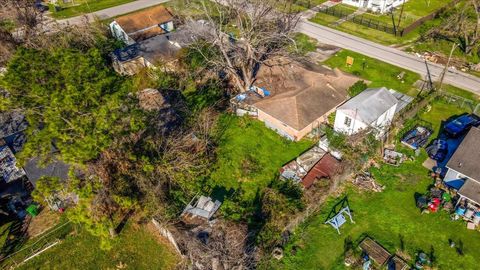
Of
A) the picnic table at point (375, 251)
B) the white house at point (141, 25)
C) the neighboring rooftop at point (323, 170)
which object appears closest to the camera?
the picnic table at point (375, 251)

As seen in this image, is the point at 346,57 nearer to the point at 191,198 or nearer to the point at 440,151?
the point at 440,151

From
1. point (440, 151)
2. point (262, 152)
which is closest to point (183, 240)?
point (262, 152)

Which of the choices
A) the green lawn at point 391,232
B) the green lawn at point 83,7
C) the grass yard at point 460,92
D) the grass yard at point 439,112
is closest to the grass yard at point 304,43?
the grass yard at point 439,112

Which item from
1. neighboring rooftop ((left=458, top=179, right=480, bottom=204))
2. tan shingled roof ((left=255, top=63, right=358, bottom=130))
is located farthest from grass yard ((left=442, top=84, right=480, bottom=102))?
neighboring rooftop ((left=458, top=179, right=480, bottom=204))

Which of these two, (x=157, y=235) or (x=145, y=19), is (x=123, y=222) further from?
(x=145, y=19)

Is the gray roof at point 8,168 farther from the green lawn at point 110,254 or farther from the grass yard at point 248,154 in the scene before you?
the grass yard at point 248,154

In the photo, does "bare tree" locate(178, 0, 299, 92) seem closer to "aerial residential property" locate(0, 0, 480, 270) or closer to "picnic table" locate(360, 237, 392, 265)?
"aerial residential property" locate(0, 0, 480, 270)
